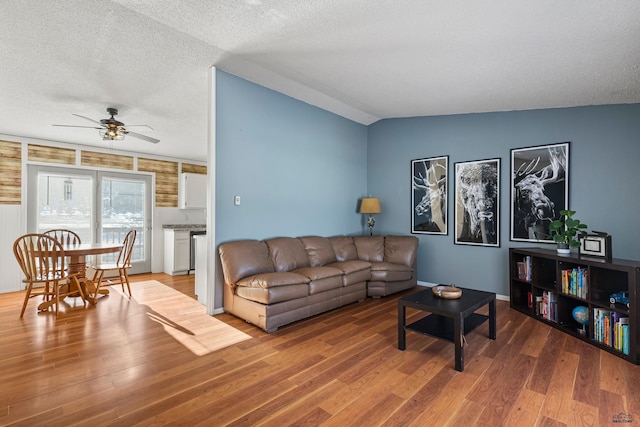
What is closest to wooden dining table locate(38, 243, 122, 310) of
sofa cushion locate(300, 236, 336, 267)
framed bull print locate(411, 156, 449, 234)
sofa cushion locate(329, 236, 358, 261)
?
sofa cushion locate(300, 236, 336, 267)

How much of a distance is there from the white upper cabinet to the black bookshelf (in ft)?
19.5

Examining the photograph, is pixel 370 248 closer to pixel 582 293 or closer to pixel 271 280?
pixel 271 280

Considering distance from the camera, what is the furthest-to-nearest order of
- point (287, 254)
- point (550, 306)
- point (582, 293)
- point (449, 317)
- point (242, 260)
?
point (287, 254)
point (242, 260)
point (550, 306)
point (582, 293)
point (449, 317)

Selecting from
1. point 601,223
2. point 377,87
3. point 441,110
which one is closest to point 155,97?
point 377,87

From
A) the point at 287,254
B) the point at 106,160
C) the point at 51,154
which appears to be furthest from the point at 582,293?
the point at 51,154

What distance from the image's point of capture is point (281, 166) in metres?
4.28

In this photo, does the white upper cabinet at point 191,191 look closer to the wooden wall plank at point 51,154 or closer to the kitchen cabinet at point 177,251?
the kitchen cabinet at point 177,251

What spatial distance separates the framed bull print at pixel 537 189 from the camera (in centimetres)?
379

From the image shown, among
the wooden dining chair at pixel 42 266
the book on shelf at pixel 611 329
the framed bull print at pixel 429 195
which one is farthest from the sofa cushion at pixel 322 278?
the wooden dining chair at pixel 42 266

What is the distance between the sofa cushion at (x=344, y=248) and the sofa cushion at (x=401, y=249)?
1.68ft

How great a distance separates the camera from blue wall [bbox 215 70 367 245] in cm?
365

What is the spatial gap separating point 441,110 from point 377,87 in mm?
1237

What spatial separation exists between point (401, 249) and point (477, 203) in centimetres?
127

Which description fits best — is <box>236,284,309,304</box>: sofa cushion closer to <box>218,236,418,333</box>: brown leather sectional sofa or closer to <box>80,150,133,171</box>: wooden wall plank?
<box>218,236,418,333</box>: brown leather sectional sofa
